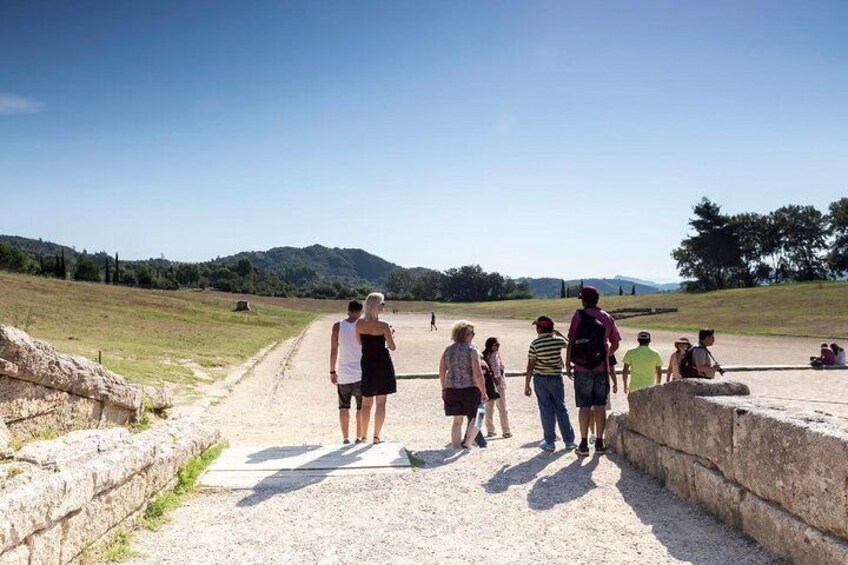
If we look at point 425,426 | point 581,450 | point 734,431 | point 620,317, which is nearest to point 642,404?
point 581,450

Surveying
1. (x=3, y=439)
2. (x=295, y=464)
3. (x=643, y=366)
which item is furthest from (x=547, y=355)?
(x=3, y=439)

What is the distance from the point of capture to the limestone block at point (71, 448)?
5051 millimetres

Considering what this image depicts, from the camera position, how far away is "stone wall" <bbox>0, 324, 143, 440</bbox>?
7094 millimetres

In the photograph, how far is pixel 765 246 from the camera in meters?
97.5

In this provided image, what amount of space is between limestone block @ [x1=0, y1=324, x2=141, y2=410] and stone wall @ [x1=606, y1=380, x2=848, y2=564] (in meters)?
6.34

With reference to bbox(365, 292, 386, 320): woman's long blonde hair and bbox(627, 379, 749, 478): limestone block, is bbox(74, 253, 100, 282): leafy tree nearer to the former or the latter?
bbox(365, 292, 386, 320): woman's long blonde hair

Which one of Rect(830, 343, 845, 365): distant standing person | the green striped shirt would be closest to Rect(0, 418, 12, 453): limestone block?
the green striped shirt

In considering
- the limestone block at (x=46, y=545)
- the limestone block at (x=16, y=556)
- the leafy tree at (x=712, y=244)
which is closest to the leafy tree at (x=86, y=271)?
the leafy tree at (x=712, y=244)

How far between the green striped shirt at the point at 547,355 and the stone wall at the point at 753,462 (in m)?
1.62

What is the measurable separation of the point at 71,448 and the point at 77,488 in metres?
0.94

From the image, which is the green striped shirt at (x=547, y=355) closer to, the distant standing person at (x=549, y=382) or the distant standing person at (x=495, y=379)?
the distant standing person at (x=549, y=382)

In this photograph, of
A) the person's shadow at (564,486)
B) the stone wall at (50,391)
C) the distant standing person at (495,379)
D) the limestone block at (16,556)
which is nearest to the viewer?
the limestone block at (16,556)

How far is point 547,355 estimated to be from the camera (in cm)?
894

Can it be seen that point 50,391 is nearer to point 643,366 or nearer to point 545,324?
point 545,324
